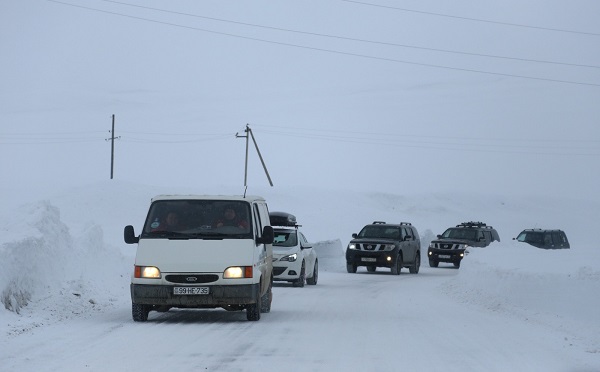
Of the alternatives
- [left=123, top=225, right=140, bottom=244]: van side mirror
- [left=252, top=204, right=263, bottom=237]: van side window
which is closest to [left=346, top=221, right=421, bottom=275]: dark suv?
[left=252, top=204, right=263, bottom=237]: van side window

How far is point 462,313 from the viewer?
59.9 feet

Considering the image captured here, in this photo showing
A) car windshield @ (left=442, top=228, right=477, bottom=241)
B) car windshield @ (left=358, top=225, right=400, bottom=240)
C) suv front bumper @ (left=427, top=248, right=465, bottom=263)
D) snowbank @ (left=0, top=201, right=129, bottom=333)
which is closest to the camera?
snowbank @ (left=0, top=201, right=129, bottom=333)

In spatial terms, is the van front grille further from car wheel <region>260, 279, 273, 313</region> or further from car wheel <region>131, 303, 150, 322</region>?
car wheel <region>260, 279, 273, 313</region>

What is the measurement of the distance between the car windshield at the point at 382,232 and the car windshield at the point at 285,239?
9.81m

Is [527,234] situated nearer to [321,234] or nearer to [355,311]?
[355,311]

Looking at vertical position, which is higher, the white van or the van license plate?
the white van

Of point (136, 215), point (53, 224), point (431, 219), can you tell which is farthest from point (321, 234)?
point (53, 224)

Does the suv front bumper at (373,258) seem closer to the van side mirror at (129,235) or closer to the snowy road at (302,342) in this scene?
the snowy road at (302,342)

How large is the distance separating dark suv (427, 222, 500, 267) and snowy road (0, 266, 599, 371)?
2338cm

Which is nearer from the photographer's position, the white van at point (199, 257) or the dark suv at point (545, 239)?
the white van at point (199, 257)

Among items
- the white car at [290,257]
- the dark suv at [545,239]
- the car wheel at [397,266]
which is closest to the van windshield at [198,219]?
the white car at [290,257]

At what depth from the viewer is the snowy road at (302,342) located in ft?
35.0

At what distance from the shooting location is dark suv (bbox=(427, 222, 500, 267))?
42.6 meters

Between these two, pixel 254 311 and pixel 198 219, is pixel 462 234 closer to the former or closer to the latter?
pixel 198 219
